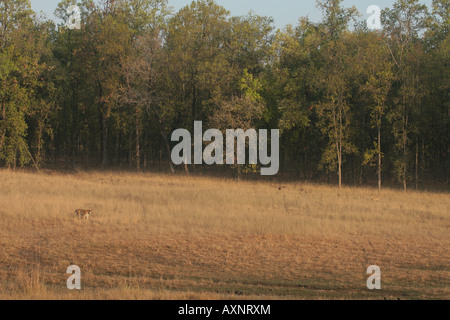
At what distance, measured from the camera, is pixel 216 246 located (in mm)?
13570

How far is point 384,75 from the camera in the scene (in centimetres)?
3341

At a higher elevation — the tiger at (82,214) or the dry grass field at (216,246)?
the tiger at (82,214)

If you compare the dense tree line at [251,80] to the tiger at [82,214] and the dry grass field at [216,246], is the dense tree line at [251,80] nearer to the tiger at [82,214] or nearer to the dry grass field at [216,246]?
the dry grass field at [216,246]

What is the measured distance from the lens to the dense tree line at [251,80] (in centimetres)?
A: 3519

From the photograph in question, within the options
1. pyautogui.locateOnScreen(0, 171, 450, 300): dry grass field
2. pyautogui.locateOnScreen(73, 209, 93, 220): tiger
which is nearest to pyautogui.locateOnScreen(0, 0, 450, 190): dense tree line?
pyautogui.locateOnScreen(0, 171, 450, 300): dry grass field

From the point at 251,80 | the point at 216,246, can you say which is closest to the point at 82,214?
the point at 216,246

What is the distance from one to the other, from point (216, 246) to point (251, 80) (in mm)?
27417

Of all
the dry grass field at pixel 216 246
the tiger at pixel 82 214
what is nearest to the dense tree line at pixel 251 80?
the dry grass field at pixel 216 246

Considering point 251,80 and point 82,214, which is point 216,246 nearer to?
point 82,214

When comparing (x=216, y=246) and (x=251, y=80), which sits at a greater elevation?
(x=251, y=80)

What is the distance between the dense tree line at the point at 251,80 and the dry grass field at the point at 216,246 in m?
12.6

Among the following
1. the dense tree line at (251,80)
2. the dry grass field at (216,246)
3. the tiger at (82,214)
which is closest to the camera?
the dry grass field at (216,246)
